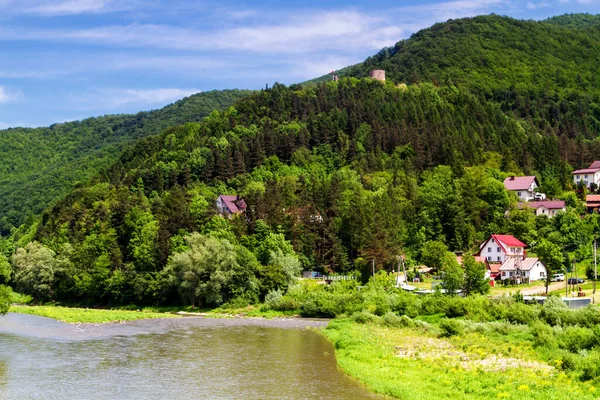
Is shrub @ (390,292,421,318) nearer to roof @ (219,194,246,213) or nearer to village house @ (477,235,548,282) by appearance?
village house @ (477,235,548,282)

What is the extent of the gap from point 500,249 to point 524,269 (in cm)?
722

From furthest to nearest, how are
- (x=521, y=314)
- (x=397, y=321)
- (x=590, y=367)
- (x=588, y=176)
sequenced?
(x=588, y=176), (x=397, y=321), (x=521, y=314), (x=590, y=367)

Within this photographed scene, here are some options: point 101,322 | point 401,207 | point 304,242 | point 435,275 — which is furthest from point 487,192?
point 101,322

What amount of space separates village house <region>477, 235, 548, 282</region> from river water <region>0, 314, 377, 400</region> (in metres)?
38.0

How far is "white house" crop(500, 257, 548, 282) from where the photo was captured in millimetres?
93688

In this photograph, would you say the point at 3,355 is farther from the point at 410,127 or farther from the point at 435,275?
the point at 410,127

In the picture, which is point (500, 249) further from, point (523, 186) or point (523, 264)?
point (523, 186)

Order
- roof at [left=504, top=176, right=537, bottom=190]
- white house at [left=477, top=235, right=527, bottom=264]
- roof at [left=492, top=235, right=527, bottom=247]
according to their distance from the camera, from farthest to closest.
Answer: roof at [left=504, top=176, right=537, bottom=190], roof at [left=492, top=235, right=527, bottom=247], white house at [left=477, top=235, right=527, bottom=264]

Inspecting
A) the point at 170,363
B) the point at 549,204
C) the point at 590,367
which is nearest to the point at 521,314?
the point at 590,367

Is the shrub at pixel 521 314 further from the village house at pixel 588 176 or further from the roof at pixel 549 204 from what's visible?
the village house at pixel 588 176

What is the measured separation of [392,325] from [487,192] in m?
61.8

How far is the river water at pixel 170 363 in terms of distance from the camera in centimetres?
3916

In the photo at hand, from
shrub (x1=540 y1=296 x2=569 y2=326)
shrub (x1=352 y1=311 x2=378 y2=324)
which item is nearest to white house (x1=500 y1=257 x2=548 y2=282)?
shrub (x1=540 y1=296 x2=569 y2=326)

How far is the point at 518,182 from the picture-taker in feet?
431
